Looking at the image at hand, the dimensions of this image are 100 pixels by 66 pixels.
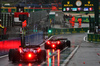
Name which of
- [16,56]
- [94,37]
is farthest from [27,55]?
[94,37]

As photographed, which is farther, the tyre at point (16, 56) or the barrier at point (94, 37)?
the barrier at point (94, 37)

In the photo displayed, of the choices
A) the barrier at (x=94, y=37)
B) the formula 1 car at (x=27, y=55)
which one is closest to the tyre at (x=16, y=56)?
the formula 1 car at (x=27, y=55)

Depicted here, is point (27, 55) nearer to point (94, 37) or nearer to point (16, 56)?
point (16, 56)

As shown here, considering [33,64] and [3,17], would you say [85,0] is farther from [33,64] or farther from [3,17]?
[33,64]

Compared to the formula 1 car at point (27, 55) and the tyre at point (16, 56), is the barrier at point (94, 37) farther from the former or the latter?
the tyre at point (16, 56)

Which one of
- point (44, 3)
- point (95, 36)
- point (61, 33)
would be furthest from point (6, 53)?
point (44, 3)

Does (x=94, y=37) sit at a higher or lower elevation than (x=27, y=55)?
lower

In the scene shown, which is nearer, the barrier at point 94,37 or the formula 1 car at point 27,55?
the formula 1 car at point 27,55

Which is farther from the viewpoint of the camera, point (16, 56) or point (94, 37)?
point (94, 37)

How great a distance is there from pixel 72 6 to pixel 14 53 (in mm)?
31333

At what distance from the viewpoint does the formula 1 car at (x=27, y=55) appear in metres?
18.0

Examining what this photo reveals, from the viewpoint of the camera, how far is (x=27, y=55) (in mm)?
18031

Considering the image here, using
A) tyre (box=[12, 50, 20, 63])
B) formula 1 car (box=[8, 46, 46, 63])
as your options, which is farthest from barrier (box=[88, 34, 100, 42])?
tyre (box=[12, 50, 20, 63])

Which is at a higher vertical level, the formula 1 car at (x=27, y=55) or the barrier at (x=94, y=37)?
the formula 1 car at (x=27, y=55)
